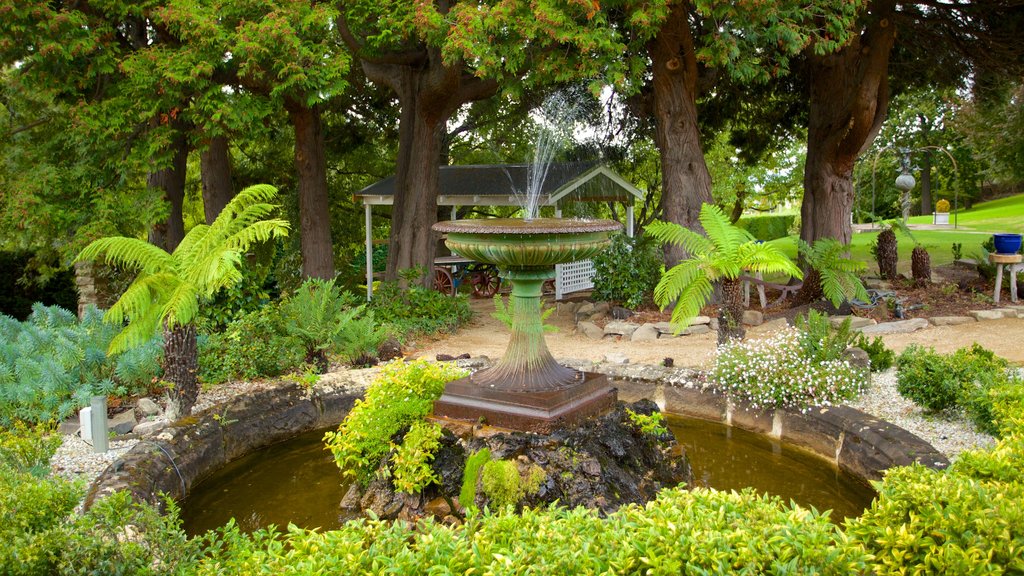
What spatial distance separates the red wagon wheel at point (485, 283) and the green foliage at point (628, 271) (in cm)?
442

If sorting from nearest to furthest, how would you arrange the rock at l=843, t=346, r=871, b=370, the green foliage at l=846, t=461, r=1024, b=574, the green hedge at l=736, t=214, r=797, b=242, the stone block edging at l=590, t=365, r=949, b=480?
the green foliage at l=846, t=461, r=1024, b=574 < the stone block edging at l=590, t=365, r=949, b=480 < the rock at l=843, t=346, r=871, b=370 < the green hedge at l=736, t=214, r=797, b=242

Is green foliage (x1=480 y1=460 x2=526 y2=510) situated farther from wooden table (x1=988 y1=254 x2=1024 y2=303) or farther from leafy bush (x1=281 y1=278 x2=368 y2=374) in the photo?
wooden table (x1=988 y1=254 x2=1024 y2=303)

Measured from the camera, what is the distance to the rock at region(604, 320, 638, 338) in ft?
32.2

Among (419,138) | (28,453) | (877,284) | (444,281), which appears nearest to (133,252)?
(28,453)

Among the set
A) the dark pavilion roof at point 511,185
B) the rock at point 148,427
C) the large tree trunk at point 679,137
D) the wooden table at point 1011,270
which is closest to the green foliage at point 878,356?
the large tree trunk at point 679,137

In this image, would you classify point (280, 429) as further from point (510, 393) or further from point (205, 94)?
point (205, 94)

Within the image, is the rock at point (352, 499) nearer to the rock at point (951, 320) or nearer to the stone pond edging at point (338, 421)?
the stone pond edging at point (338, 421)

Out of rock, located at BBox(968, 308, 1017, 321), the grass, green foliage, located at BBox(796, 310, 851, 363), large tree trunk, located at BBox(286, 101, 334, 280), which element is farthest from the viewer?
the grass

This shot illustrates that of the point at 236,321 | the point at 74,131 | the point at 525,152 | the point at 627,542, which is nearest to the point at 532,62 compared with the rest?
the point at 236,321

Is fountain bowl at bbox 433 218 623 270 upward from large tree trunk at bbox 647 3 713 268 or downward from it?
downward

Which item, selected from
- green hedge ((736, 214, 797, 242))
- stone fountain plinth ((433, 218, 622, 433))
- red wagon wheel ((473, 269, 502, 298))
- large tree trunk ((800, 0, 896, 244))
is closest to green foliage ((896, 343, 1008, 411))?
stone fountain plinth ((433, 218, 622, 433))

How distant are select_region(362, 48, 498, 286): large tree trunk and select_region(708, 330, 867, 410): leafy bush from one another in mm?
6526

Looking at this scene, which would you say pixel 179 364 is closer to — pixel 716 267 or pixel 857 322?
pixel 716 267

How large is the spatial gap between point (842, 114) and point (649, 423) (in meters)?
8.88
